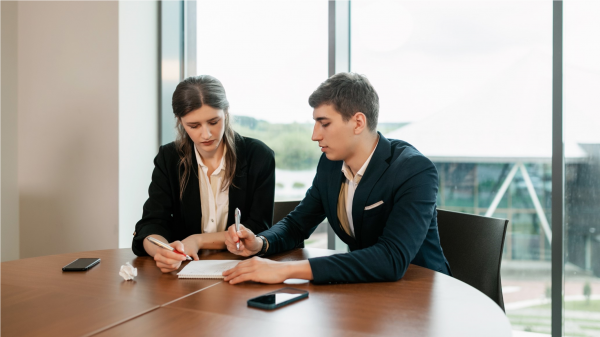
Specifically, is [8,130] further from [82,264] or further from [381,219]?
[381,219]

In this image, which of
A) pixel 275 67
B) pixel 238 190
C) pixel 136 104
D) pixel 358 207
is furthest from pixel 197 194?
pixel 275 67

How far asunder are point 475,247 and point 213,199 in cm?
114

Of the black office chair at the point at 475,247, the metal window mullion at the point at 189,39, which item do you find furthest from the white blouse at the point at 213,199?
the metal window mullion at the point at 189,39

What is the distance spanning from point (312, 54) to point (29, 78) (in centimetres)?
205

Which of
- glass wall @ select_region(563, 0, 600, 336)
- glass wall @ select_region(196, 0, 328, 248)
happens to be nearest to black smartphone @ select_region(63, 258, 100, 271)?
glass wall @ select_region(196, 0, 328, 248)

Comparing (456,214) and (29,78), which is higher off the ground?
(29,78)

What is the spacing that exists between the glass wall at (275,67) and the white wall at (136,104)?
16.9 inches

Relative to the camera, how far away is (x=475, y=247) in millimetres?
1753

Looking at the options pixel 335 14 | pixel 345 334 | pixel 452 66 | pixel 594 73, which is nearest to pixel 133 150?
pixel 335 14

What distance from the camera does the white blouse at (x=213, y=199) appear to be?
208cm

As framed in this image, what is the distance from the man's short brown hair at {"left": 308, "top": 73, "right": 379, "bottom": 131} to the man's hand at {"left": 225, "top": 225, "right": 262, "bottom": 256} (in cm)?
58

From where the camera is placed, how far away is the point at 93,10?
3012 mm

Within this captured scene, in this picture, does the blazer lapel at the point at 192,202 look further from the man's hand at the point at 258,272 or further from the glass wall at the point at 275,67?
the glass wall at the point at 275,67

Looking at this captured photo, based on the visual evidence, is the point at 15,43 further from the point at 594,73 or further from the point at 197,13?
the point at 594,73
